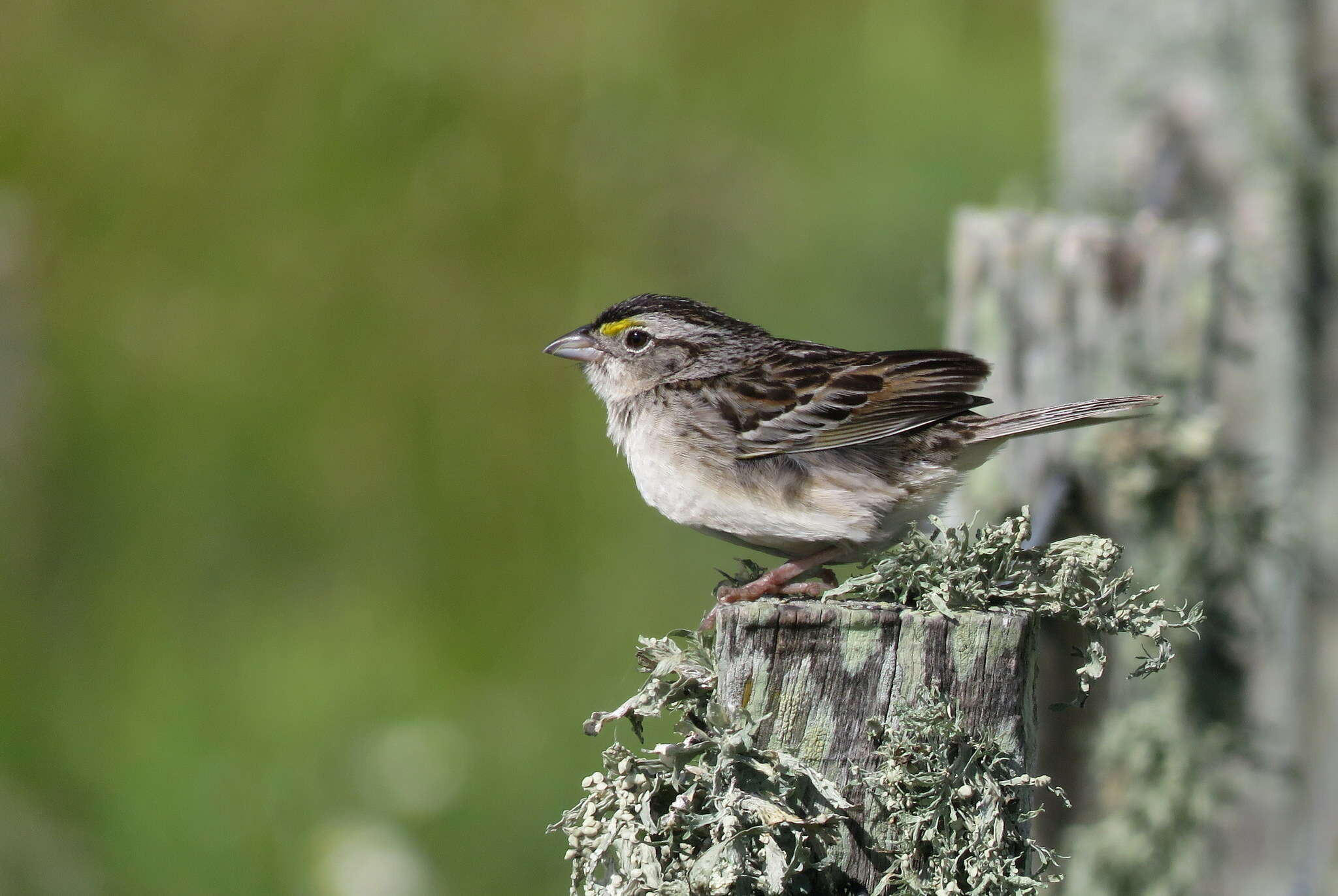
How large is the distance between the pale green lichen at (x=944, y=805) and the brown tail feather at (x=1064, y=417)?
1.19m

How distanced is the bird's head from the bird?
9.0 inches

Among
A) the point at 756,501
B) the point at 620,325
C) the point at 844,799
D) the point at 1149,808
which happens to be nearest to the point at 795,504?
the point at 756,501

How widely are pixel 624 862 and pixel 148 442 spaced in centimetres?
573

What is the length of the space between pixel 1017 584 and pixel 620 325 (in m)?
1.95

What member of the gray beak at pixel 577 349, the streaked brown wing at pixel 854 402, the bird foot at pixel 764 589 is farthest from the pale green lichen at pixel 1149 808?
the gray beak at pixel 577 349

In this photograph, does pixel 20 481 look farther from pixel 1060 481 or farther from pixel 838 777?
pixel 838 777

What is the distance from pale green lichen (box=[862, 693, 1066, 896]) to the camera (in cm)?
213

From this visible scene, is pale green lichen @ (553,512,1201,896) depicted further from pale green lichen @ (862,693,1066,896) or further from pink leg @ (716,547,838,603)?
pink leg @ (716,547,838,603)

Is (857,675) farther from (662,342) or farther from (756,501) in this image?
(662,342)

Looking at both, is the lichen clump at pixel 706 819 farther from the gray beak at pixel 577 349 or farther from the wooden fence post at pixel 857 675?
the gray beak at pixel 577 349

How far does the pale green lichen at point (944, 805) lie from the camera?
2.13m

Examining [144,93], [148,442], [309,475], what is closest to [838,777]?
[309,475]

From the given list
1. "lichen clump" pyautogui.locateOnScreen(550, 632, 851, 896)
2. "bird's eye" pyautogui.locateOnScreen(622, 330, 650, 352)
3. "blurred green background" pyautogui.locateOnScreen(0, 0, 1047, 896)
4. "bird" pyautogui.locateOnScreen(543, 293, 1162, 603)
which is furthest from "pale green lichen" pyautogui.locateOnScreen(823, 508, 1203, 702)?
"blurred green background" pyautogui.locateOnScreen(0, 0, 1047, 896)

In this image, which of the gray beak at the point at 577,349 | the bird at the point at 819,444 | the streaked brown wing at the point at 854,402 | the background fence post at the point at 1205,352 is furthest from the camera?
the background fence post at the point at 1205,352
